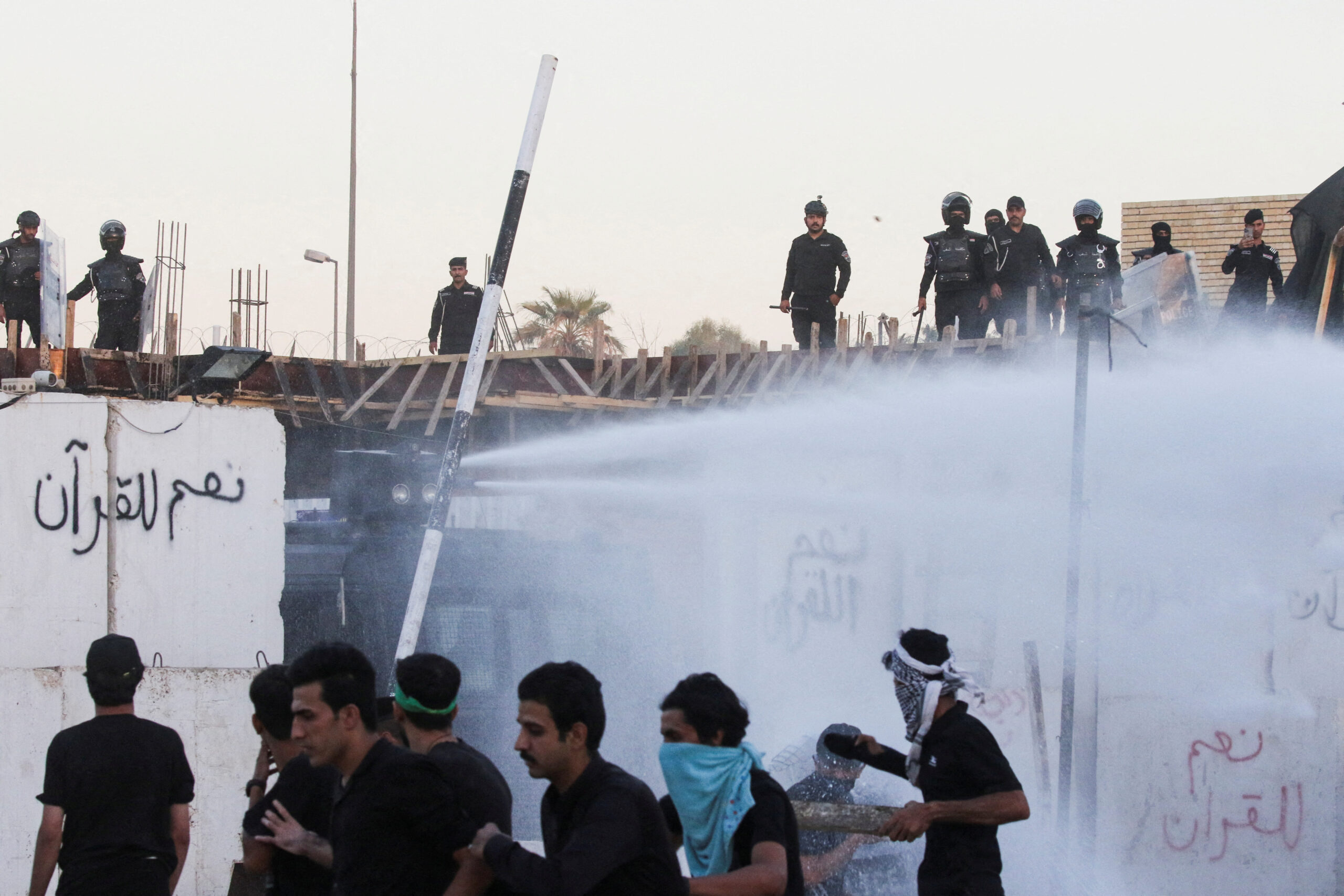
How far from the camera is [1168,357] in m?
9.23

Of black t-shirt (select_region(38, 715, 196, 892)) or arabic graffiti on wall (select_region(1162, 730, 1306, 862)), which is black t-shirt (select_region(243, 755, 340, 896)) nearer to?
black t-shirt (select_region(38, 715, 196, 892))

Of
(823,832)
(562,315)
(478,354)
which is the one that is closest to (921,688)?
(823,832)

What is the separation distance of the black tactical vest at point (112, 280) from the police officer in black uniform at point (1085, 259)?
7.21 m

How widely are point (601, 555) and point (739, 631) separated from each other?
63.5 inches

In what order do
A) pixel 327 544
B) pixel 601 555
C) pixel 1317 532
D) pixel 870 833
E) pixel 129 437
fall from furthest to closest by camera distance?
pixel 601 555, pixel 327 544, pixel 1317 532, pixel 129 437, pixel 870 833

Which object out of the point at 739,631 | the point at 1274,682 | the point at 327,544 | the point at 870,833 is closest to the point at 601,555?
the point at 739,631

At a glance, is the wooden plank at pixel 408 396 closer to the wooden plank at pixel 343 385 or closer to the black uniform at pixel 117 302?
the wooden plank at pixel 343 385

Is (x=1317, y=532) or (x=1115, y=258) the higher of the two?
(x=1115, y=258)

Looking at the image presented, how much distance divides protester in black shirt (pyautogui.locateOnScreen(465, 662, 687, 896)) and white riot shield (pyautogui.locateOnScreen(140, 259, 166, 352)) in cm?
821

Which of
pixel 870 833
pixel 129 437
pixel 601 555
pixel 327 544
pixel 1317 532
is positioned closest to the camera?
pixel 870 833

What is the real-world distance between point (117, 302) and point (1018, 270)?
702 centimetres

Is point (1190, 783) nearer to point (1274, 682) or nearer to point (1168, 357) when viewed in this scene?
point (1274, 682)

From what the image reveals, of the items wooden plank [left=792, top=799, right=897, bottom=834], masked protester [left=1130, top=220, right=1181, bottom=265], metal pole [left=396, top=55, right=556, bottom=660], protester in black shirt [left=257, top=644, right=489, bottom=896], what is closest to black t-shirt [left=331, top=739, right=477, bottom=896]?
protester in black shirt [left=257, top=644, right=489, bottom=896]

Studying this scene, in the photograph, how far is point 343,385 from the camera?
1068cm
